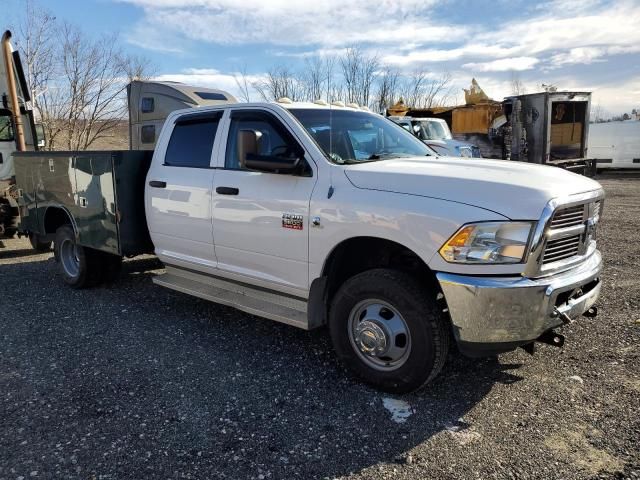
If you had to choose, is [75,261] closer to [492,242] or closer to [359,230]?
[359,230]

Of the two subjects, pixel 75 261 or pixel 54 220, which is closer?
pixel 75 261

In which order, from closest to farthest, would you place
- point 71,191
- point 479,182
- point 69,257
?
point 479,182 → point 71,191 → point 69,257

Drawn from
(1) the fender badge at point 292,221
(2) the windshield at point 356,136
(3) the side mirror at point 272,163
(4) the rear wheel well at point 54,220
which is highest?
(2) the windshield at point 356,136

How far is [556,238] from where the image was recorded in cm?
318

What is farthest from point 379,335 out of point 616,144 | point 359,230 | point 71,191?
point 616,144

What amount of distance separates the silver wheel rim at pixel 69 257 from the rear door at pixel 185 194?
176cm

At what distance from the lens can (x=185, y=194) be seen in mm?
4891

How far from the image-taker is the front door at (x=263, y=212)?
396 cm

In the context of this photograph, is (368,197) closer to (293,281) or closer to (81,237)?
(293,281)

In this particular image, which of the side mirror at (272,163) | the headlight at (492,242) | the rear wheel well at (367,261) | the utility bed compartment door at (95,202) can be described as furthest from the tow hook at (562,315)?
the utility bed compartment door at (95,202)

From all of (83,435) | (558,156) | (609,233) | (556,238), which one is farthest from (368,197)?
(558,156)

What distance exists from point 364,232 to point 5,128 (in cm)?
971

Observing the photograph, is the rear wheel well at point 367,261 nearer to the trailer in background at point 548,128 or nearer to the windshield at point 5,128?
the windshield at point 5,128

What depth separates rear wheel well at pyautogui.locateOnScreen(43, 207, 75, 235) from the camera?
22.1 ft
